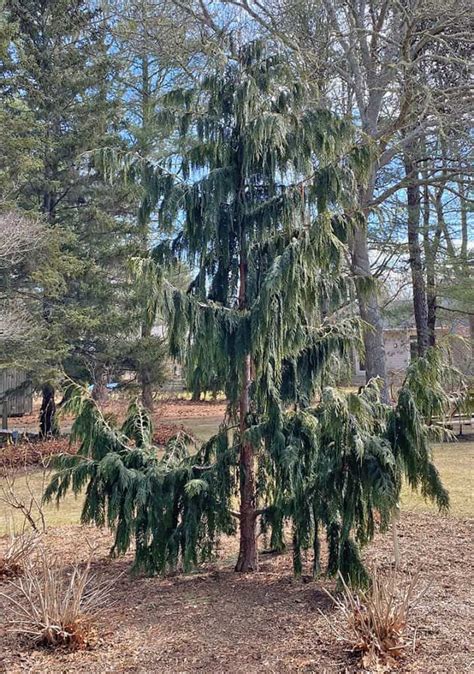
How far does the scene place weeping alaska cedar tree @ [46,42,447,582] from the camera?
134 inches

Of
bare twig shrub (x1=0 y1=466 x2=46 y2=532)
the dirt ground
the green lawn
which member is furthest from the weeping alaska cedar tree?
the green lawn

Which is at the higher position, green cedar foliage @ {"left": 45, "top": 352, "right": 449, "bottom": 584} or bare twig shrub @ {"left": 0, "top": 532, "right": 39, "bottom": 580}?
green cedar foliage @ {"left": 45, "top": 352, "right": 449, "bottom": 584}

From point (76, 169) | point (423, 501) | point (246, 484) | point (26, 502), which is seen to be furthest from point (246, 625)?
point (76, 169)

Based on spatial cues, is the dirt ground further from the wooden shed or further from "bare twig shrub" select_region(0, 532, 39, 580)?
the wooden shed

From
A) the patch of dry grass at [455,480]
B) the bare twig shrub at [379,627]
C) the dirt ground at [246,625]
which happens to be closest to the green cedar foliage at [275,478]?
the dirt ground at [246,625]

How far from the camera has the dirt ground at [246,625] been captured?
275 cm

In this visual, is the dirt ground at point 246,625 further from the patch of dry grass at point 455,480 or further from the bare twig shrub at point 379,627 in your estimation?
the patch of dry grass at point 455,480

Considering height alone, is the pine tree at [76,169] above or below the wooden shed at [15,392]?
above

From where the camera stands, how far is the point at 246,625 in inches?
127

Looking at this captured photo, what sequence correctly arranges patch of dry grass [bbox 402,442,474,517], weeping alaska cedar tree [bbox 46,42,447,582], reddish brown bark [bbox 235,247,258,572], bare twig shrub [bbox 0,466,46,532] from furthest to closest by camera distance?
patch of dry grass [bbox 402,442,474,517]
bare twig shrub [bbox 0,466,46,532]
reddish brown bark [bbox 235,247,258,572]
weeping alaska cedar tree [bbox 46,42,447,582]

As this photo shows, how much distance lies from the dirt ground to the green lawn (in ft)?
3.80

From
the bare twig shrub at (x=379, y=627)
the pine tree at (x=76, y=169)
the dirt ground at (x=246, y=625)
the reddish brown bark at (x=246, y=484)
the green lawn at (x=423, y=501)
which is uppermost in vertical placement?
the pine tree at (x=76, y=169)

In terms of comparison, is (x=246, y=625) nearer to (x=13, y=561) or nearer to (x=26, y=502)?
(x=13, y=561)

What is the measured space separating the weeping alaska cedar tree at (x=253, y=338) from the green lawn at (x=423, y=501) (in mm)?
900
